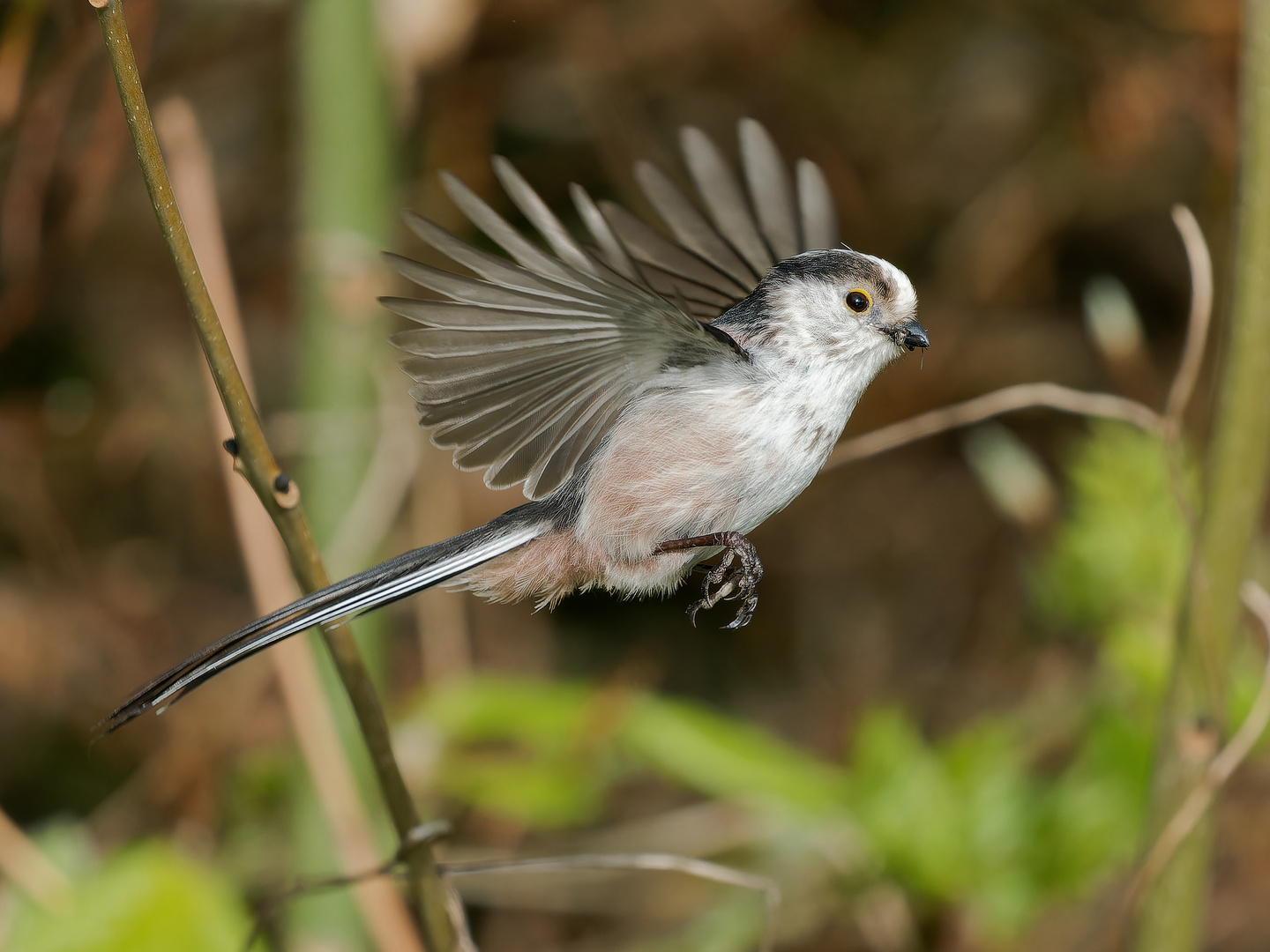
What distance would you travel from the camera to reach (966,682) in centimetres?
377

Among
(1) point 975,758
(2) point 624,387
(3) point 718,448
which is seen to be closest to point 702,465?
(3) point 718,448

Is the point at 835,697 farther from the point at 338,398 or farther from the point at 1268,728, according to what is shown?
the point at 338,398

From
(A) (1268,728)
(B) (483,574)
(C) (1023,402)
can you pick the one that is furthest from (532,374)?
(A) (1268,728)

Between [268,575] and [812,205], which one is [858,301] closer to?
[812,205]

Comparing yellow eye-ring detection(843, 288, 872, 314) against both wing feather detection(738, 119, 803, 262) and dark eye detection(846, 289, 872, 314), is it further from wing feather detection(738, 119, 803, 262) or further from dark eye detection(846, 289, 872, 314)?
wing feather detection(738, 119, 803, 262)

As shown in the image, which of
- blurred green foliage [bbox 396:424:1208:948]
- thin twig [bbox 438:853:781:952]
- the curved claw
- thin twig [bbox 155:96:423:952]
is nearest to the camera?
thin twig [bbox 438:853:781:952]

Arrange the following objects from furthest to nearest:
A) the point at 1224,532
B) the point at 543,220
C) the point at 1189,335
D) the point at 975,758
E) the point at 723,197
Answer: the point at 975,758, the point at 723,197, the point at 1189,335, the point at 1224,532, the point at 543,220

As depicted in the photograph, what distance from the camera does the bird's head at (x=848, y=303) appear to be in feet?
5.01

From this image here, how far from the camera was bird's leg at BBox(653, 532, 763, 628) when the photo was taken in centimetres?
131

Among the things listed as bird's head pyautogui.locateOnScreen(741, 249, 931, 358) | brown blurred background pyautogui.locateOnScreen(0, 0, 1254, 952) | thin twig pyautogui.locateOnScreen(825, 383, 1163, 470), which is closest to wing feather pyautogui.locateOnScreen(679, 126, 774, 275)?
bird's head pyautogui.locateOnScreen(741, 249, 931, 358)

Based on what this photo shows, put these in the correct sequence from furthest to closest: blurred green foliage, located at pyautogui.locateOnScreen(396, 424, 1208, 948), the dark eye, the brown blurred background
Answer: the brown blurred background < blurred green foliage, located at pyautogui.locateOnScreen(396, 424, 1208, 948) < the dark eye

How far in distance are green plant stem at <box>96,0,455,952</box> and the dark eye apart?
0.82 m

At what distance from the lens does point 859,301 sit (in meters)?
1.54

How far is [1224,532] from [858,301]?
1.69ft
